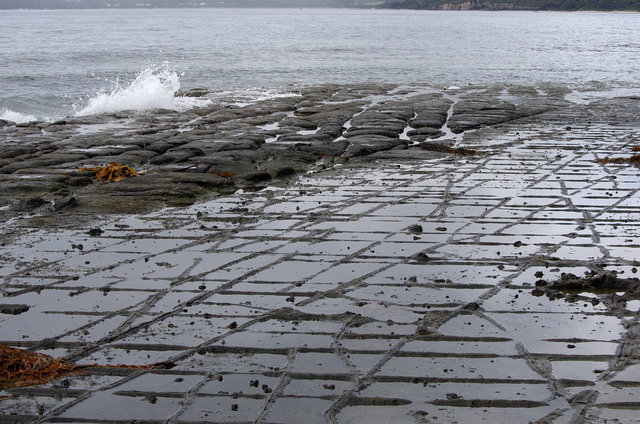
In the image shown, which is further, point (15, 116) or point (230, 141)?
point (15, 116)

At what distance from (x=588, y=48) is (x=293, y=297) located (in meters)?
55.1

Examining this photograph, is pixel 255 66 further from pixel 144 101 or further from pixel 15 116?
pixel 15 116

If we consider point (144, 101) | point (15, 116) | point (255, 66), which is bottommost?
point (15, 116)

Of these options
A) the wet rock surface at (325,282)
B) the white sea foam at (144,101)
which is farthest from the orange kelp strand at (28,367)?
the white sea foam at (144,101)

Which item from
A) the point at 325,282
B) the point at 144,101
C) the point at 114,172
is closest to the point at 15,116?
the point at 144,101

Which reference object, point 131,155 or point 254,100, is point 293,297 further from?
point 254,100

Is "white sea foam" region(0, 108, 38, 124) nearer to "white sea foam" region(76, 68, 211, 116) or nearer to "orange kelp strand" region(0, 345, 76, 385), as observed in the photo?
"white sea foam" region(76, 68, 211, 116)

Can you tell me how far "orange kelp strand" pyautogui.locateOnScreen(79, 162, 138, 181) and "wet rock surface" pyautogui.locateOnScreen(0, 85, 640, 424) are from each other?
0.37m

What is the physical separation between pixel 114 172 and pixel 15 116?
13.5 meters

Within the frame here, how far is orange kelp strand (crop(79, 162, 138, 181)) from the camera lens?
12.1 m

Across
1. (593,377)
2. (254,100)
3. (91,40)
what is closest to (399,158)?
(593,377)

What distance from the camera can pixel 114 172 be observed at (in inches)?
482

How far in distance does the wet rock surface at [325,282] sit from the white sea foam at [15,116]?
9193mm

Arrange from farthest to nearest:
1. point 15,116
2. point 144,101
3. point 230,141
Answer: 1. point 15,116
2. point 144,101
3. point 230,141
